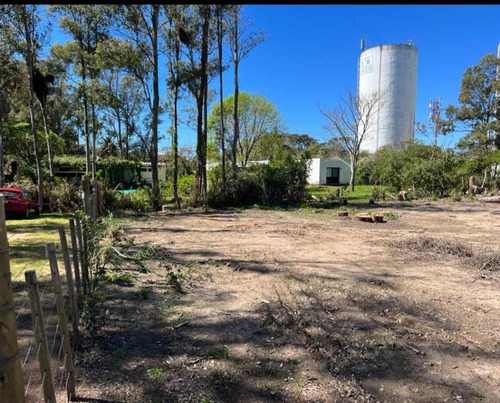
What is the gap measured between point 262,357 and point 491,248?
22.0 feet

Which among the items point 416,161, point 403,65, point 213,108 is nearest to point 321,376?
Result: point 416,161

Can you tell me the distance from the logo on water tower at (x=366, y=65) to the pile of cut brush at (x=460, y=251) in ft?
147

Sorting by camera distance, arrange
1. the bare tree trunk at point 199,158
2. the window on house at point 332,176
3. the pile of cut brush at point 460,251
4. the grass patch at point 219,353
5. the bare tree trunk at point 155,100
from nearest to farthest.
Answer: the grass patch at point 219,353
the pile of cut brush at point 460,251
the bare tree trunk at point 155,100
the bare tree trunk at point 199,158
the window on house at point 332,176

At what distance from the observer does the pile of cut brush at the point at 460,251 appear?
5.96 meters

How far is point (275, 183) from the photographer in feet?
57.7

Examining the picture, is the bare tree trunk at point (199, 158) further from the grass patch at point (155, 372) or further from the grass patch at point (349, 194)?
the grass patch at point (155, 372)

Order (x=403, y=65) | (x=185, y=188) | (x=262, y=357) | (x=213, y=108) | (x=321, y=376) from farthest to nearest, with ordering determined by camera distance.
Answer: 1. (x=403, y=65)
2. (x=213, y=108)
3. (x=185, y=188)
4. (x=262, y=357)
5. (x=321, y=376)

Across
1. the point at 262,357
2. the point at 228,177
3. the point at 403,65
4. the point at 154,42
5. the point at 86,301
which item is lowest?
the point at 262,357

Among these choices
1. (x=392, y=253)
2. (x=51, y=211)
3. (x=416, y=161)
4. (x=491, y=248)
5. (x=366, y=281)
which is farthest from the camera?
(x=416, y=161)

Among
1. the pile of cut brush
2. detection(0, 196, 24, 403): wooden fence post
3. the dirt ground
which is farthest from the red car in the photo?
detection(0, 196, 24, 403): wooden fence post

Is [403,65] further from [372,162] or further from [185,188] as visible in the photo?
[185,188]

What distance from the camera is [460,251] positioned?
6.78 m

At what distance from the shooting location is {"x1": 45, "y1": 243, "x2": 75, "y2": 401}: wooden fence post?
7.06 feet

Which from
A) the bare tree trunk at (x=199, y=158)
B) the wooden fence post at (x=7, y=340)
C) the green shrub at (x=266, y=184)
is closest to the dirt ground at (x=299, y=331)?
the wooden fence post at (x=7, y=340)
